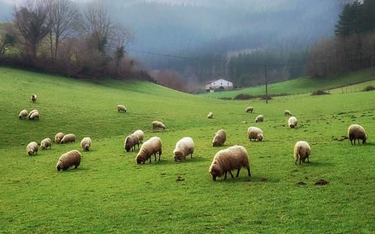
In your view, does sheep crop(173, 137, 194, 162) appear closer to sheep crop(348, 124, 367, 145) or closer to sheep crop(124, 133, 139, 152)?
sheep crop(124, 133, 139, 152)

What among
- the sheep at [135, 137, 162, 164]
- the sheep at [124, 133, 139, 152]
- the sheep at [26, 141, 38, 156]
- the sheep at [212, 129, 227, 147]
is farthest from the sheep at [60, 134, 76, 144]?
the sheep at [212, 129, 227, 147]

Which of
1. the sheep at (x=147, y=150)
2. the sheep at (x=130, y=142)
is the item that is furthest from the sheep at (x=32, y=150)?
the sheep at (x=147, y=150)

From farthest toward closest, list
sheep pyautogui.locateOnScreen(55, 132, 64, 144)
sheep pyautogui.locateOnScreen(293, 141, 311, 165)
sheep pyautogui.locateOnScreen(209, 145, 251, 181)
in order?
sheep pyautogui.locateOnScreen(55, 132, 64, 144) < sheep pyautogui.locateOnScreen(293, 141, 311, 165) < sheep pyautogui.locateOnScreen(209, 145, 251, 181)

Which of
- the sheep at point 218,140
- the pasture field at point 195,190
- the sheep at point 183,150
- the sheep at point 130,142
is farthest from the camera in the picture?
the sheep at point 130,142

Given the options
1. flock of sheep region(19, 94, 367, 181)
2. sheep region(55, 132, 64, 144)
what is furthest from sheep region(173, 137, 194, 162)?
sheep region(55, 132, 64, 144)

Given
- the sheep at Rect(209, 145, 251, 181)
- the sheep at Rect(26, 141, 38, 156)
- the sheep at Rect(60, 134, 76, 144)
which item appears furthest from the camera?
the sheep at Rect(60, 134, 76, 144)

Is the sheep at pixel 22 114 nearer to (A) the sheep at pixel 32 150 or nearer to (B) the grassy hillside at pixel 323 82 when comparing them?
(A) the sheep at pixel 32 150

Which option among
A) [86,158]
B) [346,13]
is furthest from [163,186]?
[346,13]

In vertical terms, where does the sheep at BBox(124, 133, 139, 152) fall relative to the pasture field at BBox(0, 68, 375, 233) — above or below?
above

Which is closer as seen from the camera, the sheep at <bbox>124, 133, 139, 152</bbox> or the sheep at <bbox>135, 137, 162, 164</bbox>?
the sheep at <bbox>135, 137, 162, 164</bbox>

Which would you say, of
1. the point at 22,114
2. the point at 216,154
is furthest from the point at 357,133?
the point at 22,114

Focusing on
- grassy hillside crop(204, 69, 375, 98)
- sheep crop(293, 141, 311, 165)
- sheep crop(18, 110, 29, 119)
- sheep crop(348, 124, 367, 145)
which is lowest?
sheep crop(293, 141, 311, 165)

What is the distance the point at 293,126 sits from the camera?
37125 mm

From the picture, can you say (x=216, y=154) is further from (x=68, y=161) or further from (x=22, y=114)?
(x=22, y=114)
